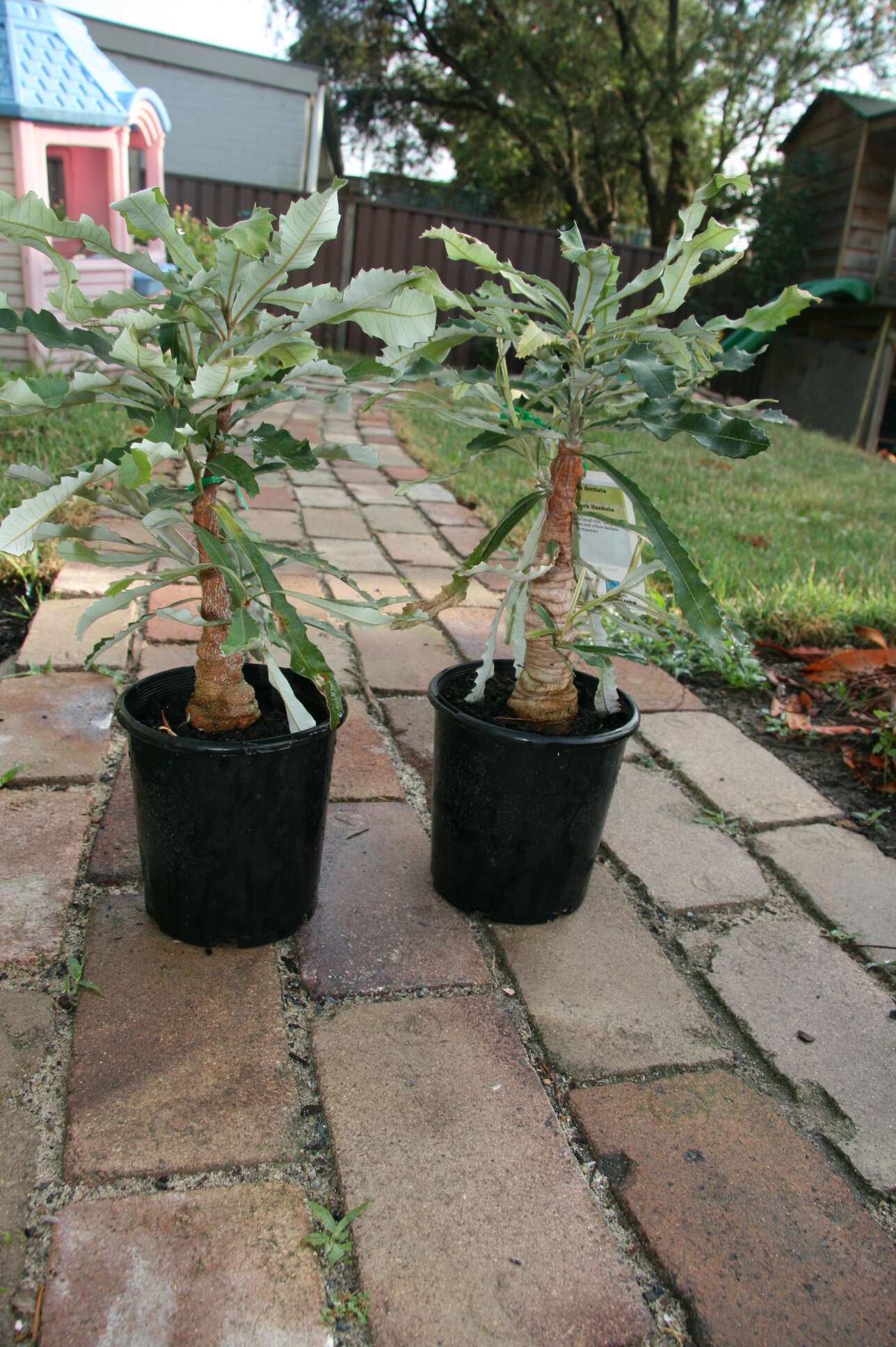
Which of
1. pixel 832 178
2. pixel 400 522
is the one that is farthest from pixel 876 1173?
pixel 832 178

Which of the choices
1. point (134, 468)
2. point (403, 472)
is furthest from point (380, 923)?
point (403, 472)

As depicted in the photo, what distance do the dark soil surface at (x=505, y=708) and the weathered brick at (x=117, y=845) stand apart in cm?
60

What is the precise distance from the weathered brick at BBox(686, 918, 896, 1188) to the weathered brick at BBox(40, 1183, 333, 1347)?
72 centimetres

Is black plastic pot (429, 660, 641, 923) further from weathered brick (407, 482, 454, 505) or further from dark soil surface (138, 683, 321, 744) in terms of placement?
weathered brick (407, 482, 454, 505)

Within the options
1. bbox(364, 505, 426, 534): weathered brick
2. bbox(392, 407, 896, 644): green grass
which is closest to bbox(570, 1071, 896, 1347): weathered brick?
bbox(392, 407, 896, 644): green grass

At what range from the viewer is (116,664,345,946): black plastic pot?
1349 millimetres

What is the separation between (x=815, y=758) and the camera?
229cm

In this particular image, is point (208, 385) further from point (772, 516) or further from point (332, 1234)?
point (772, 516)

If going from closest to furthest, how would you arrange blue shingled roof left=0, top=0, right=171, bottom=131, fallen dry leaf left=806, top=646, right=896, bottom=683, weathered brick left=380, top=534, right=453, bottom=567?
fallen dry leaf left=806, top=646, right=896, bottom=683, weathered brick left=380, top=534, right=453, bottom=567, blue shingled roof left=0, top=0, right=171, bottom=131

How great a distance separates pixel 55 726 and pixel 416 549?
5.79ft

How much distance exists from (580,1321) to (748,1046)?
0.52 meters

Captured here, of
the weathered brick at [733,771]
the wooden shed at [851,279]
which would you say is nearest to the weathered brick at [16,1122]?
the weathered brick at [733,771]

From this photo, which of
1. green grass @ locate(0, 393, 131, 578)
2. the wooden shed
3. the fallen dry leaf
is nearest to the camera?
the fallen dry leaf

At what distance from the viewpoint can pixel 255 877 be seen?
142cm
